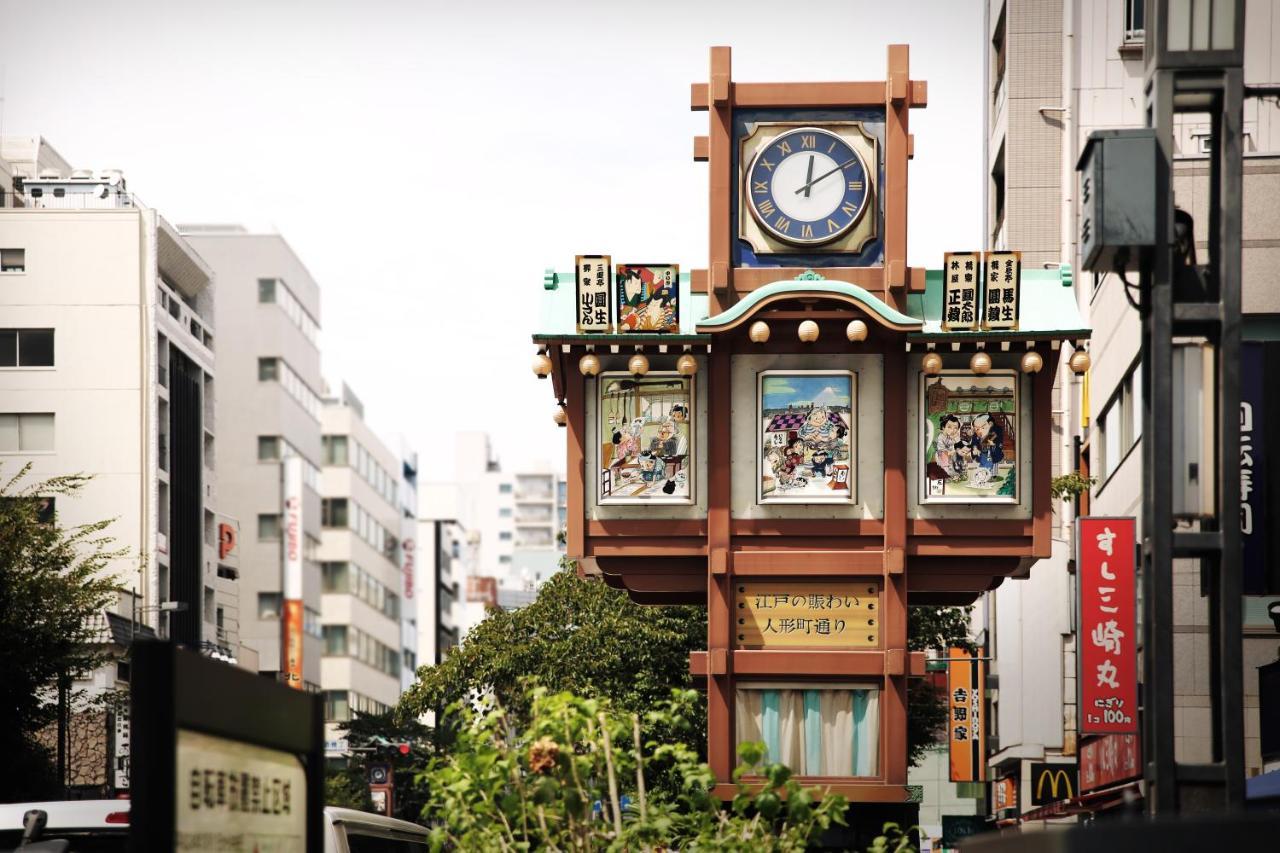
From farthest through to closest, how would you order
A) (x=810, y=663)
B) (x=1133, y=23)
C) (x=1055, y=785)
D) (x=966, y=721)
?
(x=966, y=721)
(x=1133, y=23)
(x=1055, y=785)
(x=810, y=663)

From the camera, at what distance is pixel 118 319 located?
82688 mm

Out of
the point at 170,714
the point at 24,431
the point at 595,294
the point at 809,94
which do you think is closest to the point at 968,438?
the point at 809,94

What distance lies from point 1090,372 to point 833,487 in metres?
18.1

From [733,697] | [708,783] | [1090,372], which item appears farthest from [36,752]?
[708,783]

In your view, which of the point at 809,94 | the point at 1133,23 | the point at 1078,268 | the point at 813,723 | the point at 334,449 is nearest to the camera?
the point at 813,723

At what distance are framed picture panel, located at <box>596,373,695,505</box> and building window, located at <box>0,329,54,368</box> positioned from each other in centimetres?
6248

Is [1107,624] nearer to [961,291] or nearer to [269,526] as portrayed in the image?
[961,291]

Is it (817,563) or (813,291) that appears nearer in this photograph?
(813,291)

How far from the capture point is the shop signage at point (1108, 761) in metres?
31.0

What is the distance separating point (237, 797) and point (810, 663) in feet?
51.0

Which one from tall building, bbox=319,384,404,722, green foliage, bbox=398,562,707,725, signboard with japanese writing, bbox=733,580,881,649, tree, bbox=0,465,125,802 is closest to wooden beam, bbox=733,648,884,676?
signboard with japanese writing, bbox=733,580,881,649

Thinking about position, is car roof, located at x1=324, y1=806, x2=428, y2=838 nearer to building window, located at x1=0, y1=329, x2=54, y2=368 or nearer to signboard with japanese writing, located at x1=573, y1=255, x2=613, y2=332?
signboard with japanese writing, located at x1=573, y1=255, x2=613, y2=332

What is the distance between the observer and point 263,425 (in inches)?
4464

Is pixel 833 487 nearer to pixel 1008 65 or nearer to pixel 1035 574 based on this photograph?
pixel 1035 574
